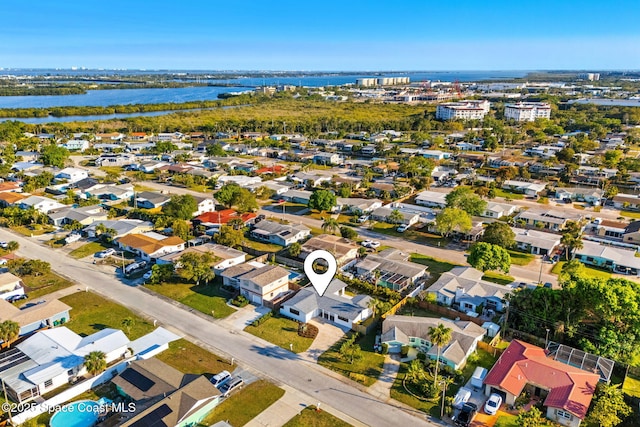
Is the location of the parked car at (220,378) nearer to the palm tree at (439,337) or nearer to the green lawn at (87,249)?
the palm tree at (439,337)

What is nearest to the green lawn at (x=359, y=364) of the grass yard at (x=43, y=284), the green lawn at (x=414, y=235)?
the green lawn at (x=414, y=235)

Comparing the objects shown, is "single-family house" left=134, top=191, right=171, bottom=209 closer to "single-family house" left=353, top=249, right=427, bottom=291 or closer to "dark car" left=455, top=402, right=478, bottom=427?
"single-family house" left=353, top=249, right=427, bottom=291

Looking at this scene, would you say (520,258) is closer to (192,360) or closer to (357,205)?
(357,205)

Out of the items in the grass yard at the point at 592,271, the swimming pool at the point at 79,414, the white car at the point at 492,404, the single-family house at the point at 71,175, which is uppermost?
the single-family house at the point at 71,175

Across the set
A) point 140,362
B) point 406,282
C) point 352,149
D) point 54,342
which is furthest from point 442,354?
point 352,149

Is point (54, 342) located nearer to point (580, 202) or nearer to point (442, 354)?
point (442, 354)

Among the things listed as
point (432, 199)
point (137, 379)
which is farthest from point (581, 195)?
point (137, 379)
